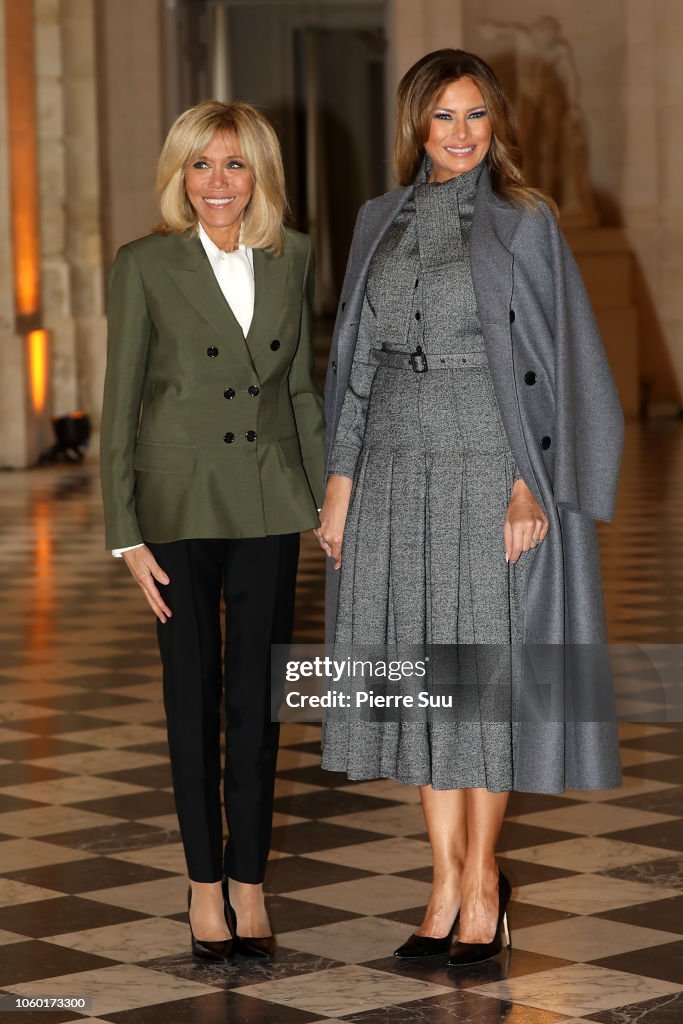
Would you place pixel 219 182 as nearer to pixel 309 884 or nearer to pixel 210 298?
pixel 210 298

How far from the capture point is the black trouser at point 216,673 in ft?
13.9

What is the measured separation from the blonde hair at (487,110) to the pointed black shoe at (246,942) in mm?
1681

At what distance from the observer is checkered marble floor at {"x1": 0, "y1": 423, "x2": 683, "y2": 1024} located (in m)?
4.08

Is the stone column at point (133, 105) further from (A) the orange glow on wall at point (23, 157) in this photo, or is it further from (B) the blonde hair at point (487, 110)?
(B) the blonde hair at point (487, 110)

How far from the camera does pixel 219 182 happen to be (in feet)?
13.7

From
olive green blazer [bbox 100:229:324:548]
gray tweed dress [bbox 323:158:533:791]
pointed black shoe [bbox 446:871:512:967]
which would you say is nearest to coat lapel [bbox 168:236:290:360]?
olive green blazer [bbox 100:229:324:548]

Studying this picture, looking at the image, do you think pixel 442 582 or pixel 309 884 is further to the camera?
pixel 309 884

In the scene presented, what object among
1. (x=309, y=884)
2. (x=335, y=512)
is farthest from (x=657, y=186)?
(x=335, y=512)

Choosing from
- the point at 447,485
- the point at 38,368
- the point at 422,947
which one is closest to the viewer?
the point at 447,485

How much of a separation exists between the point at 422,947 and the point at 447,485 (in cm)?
104

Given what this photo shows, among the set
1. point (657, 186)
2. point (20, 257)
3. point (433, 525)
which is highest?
point (433, 525)

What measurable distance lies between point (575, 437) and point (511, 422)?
0.15 metres

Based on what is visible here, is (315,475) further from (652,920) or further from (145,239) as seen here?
(652,920)

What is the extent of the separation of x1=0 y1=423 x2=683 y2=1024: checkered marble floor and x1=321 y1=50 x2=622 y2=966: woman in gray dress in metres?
0.26
